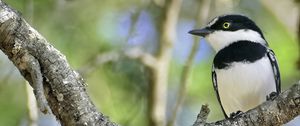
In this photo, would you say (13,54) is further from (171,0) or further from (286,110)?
(171,0)

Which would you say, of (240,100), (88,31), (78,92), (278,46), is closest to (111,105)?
(88,31)

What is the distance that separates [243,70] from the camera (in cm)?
359

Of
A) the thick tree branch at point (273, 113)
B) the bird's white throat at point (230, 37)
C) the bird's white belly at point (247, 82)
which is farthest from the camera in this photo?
the bird's white throat at point (230, 37)

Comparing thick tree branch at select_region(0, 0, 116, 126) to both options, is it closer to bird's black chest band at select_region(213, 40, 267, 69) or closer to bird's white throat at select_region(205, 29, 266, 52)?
bird's black chest band at select_region(213, 40, 267, 69)

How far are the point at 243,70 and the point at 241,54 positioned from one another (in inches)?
4.2

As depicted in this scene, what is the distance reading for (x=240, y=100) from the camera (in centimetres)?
375

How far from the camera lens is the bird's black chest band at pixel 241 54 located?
3617 mm

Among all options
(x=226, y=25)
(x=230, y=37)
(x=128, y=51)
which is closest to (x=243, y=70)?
(x=230, y=37)

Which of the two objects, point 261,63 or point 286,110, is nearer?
point 286,110

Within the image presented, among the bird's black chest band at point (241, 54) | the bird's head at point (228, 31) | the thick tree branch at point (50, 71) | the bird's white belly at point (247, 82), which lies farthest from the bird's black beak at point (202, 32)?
the thick tree branch at point (50, 71)

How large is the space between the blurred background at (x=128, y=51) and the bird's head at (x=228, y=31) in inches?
12.0

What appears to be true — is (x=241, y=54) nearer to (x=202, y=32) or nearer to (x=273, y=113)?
(x=202, y=32)

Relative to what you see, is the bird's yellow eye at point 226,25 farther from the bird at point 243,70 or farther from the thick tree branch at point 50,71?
the thick tree branch at point 50,71

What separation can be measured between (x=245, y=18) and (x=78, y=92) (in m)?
1.85
